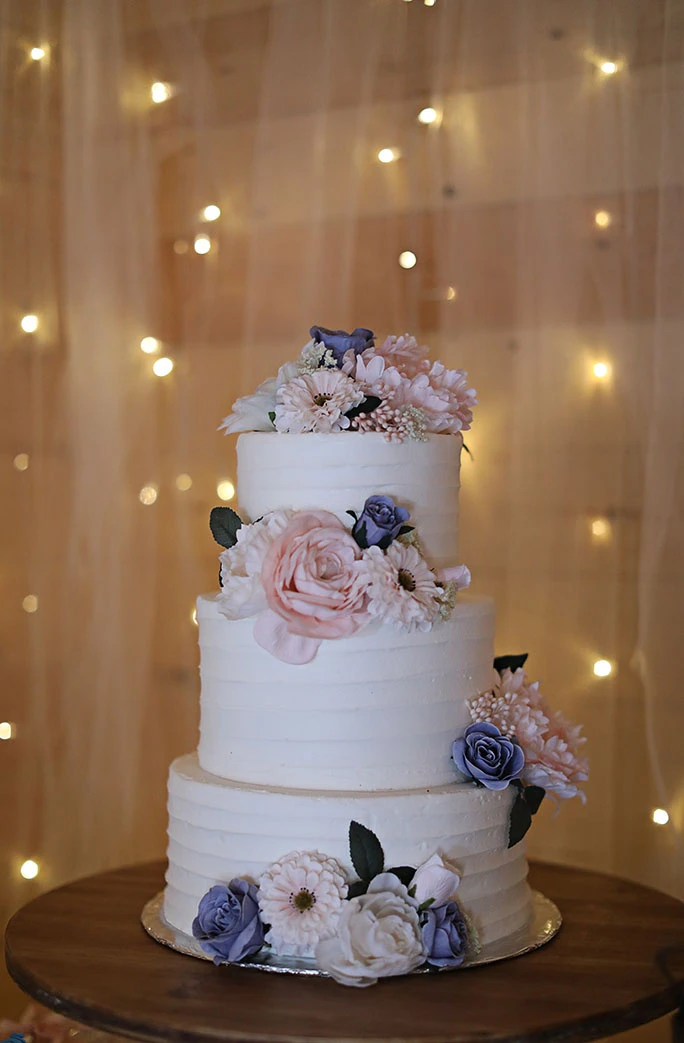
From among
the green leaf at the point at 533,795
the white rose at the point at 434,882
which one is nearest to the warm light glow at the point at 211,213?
the green leaf at the point at 533,795

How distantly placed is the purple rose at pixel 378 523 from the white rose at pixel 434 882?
0.43m

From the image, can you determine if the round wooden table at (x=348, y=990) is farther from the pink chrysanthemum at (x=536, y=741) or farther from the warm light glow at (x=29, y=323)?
the warm light glow at (x=29, y=323)

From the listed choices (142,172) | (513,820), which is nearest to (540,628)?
(513,820)

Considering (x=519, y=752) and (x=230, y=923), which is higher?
(x=519, y=752)

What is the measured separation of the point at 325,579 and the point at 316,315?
1.14 metres

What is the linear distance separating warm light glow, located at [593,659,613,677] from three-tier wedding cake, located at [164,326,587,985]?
65 centimetres

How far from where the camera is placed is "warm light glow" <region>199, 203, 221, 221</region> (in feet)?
8.97

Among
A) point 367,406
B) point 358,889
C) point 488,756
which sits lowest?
point 358,889

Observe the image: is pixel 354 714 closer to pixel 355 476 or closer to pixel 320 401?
pixel 355 476

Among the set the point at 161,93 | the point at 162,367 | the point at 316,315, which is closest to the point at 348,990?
the point at 316,315

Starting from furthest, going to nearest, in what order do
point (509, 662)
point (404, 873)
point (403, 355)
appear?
point (509, 662) < point (403, 355) < point (404, 873)

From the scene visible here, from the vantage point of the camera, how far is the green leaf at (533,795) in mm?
1734

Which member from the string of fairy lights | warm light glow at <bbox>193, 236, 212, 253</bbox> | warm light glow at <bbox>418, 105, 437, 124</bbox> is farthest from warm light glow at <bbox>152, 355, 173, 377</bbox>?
warm light glow at <bbox>418, 105, 437, 124</bbox>

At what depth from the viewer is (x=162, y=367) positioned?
109 inches
